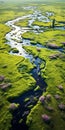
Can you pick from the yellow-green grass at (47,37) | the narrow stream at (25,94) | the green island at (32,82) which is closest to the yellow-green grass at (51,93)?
the green island at (32,82)

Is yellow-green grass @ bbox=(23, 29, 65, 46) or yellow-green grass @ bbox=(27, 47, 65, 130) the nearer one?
yellow-green grass @ bbox=(27, 47, 65, 130)

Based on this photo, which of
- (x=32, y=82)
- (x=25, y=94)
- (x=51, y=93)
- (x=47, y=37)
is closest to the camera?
(x=25, y=94)

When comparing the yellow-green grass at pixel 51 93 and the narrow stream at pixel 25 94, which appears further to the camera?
the narrow stream at pixel 25 94

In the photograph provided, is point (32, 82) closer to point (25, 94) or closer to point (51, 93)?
point (25, 94)

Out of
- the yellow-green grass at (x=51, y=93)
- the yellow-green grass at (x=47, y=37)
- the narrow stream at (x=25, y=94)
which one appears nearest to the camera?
the yellow-green grass at (x=51, y=93)

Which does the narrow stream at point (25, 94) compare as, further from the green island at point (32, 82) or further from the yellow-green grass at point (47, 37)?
the yellow-green grass at point (47, 37)

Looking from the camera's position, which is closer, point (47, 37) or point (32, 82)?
point (32, 82)

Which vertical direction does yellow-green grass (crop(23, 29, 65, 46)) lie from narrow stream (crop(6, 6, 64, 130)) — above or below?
below

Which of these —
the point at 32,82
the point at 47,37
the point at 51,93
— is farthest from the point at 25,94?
the point at 47,37

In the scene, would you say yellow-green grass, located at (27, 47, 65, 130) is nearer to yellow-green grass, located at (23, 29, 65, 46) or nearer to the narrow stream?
the narrow stream

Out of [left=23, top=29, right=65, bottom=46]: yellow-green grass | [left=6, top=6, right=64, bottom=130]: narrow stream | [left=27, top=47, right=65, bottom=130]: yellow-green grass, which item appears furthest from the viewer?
[left=23, top=29, right=65, bottom=46]: yellow-green grass

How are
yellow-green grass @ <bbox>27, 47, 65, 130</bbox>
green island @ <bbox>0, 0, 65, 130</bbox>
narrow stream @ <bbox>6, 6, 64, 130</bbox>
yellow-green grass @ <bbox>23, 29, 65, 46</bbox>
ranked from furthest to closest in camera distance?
yellow-green grass @ <bbox>23, 29, 65, 46</bbox> < green island @ <bbox>0, 0, 65, 130</bbox> < narrow stream @ <bbox>6, 6, 64, 130</bbox> < yellow-green grass @ <bbox>27, 47, 65, 130</bbox>

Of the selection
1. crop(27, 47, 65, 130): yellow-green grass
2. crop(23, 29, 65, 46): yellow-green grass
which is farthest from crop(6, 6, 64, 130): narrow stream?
crop(23, 29, 65, 46): yellow-green grass

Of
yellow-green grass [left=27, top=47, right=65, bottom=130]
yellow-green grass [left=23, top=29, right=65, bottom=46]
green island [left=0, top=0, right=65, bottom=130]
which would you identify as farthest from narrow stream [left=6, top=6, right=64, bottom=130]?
yellow-green grass [left=23, top=29, right=65, bottom=46]
